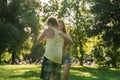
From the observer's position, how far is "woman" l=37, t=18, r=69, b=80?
10164mm

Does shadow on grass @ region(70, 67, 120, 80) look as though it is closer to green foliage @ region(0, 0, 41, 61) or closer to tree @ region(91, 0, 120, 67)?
tree @ region(91, 0, 120, 67)

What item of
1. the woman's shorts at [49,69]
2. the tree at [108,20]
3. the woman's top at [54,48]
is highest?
the tree at [108,20]

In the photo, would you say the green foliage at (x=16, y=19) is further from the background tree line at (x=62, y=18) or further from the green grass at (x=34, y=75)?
the green grass at (x=34, y=75)

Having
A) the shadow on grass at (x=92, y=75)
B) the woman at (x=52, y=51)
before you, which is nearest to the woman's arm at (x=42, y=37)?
the woman at (x=52, y=51)

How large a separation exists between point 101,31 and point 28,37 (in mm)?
17002

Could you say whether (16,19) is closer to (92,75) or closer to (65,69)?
(92,75)

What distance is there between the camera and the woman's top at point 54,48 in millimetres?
10172

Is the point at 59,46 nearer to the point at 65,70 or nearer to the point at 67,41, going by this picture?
the point at 67,41

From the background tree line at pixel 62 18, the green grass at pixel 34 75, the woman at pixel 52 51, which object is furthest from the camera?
the background tree line at pixel 62 18

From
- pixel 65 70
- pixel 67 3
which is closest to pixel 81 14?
pixel 67 3

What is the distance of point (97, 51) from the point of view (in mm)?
54156

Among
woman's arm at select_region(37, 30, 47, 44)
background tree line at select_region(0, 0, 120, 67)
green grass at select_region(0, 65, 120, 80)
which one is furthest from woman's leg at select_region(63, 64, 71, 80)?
background tree line at select_region(0, 0, 120, 67)

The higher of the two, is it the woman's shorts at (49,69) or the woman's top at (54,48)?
the woman's top at (54,48)

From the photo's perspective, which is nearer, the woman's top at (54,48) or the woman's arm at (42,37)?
the woman's arm at (42,37)
